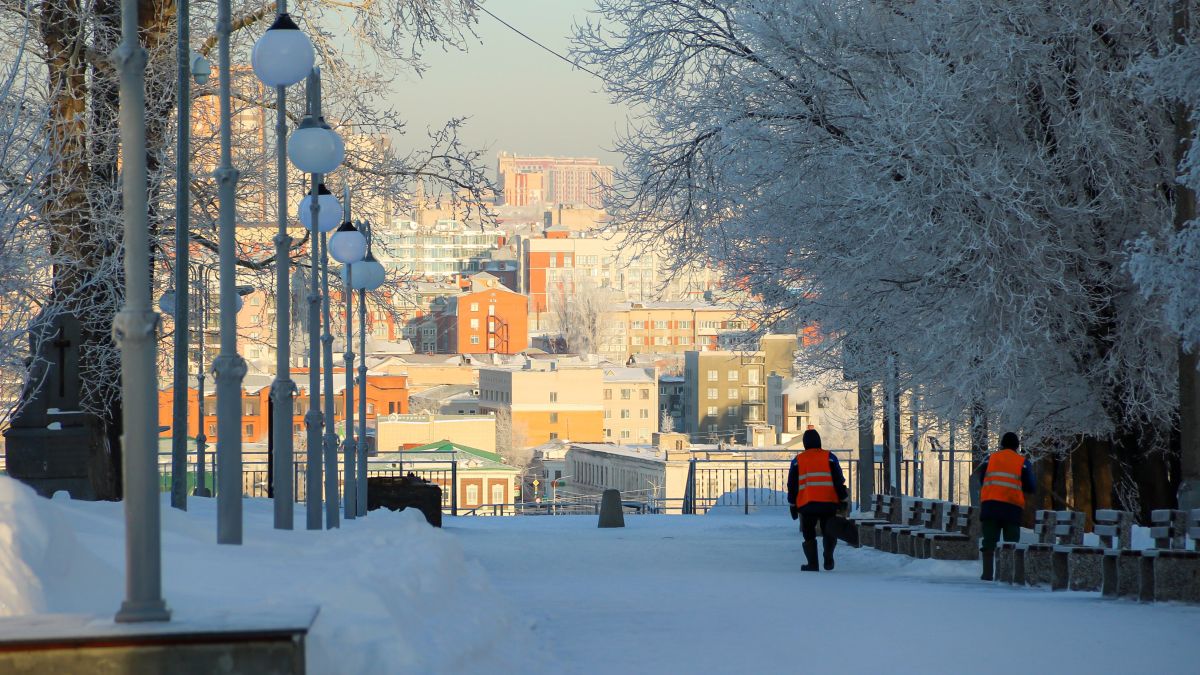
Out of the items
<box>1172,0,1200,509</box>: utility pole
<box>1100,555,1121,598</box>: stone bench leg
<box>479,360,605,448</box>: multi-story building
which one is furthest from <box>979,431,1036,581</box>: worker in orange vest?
<box>479,360,605,448</box>: multi-story building

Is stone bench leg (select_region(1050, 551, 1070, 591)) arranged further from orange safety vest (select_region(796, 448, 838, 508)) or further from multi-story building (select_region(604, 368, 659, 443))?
multi-story building (select_region(604, 368, 659, 443))

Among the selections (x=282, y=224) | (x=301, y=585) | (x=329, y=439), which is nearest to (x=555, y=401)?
(x=329, y=439)

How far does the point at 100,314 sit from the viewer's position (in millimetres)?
24141

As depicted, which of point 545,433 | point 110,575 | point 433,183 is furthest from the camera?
point 545,433

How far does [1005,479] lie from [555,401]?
164 metres

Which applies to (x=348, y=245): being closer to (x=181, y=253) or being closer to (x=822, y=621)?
(x=181, y=253)

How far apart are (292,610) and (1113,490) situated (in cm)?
1970

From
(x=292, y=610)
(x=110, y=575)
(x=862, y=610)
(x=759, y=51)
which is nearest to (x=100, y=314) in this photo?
(x=759, y=51)

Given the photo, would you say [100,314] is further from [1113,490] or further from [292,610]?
[292,610]

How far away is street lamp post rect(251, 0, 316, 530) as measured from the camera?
1258 cm

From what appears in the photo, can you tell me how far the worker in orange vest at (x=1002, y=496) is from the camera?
1755cm

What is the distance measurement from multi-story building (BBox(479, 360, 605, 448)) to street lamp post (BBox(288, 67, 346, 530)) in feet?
529

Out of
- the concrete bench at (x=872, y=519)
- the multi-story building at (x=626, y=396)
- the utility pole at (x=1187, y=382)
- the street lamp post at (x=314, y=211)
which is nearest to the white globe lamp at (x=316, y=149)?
the street lamp post at (x=314, y=211)

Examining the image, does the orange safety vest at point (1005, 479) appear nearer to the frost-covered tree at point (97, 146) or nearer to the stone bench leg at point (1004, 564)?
the stone bench leg at point (1004, 564)
